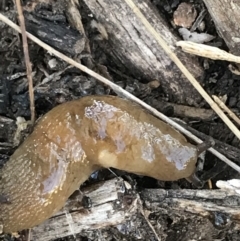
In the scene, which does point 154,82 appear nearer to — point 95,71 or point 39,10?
point 95,71

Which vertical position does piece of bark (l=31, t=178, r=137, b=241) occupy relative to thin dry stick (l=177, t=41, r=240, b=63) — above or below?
below

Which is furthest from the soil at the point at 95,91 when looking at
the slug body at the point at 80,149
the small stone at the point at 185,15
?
the slug body at the point at 80,149

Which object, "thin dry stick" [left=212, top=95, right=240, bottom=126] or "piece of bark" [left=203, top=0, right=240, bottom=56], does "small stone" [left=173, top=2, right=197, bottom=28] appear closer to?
"piece of bark" [left=203, top=0, right=240, bottom=56]

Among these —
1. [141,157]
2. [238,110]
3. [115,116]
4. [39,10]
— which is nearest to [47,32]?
[39,10]

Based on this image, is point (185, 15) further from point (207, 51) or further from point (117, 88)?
point (117, 88)

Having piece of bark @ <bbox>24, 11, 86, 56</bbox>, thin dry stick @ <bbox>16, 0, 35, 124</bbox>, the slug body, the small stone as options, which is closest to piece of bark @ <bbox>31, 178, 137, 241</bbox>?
→ the slug body

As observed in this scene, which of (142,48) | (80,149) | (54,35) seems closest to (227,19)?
(142,48)
